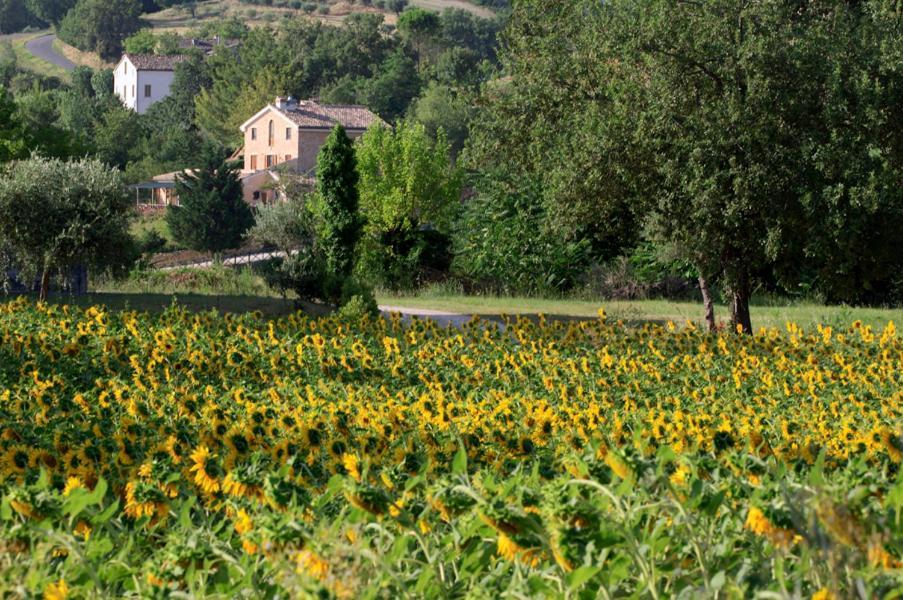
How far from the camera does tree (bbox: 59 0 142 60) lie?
472 ft

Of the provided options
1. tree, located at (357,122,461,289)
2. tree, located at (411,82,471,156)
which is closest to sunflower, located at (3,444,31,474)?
tree, located at (357,122,461,289)

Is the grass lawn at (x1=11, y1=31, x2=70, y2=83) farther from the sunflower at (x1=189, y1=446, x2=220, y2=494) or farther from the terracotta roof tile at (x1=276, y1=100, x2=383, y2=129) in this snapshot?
the sunflower at (x1=189, y1=446, x2=220, y2=494)

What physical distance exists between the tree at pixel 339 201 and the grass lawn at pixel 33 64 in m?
97.7

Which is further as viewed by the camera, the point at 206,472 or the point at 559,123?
the point at 559,123

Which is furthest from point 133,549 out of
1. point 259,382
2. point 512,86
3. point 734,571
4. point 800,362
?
point 512,86

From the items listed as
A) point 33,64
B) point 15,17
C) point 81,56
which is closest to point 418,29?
point 33,64

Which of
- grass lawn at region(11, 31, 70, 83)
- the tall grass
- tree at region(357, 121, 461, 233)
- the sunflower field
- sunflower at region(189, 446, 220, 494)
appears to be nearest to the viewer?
the sunflower field

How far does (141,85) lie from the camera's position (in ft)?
383

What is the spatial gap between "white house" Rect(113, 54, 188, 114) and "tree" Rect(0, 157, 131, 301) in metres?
96.1

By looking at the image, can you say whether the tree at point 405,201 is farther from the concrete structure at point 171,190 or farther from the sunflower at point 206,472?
the sunflower at point 206,472

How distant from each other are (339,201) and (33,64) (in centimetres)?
10945

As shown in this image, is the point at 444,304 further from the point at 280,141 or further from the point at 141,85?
the point at 141,85

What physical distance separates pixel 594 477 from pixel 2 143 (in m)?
47.6

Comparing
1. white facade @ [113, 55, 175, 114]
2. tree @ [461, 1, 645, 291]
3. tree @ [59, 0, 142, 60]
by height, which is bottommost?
tree @ [461, 1, 645, 291]
